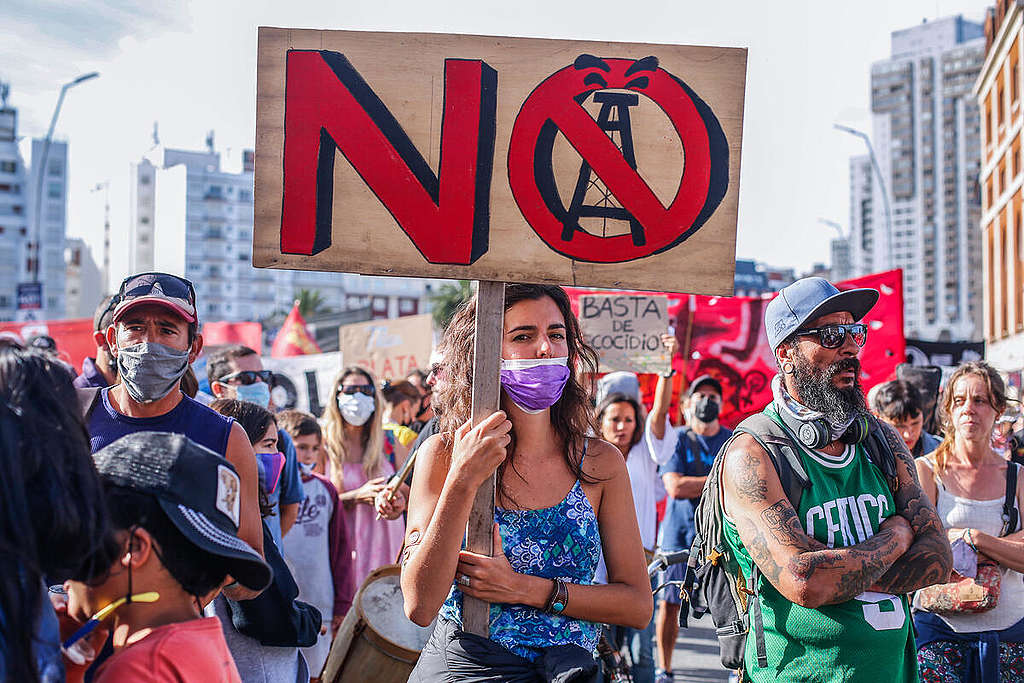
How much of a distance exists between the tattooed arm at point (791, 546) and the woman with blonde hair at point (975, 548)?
1.24 metres

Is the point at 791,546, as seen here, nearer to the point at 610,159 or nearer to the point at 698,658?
the point at 610,159

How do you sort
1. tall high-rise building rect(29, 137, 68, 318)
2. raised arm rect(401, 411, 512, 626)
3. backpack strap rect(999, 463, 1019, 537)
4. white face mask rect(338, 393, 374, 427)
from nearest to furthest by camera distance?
1. raised arm rect(401, 411, 512, 626)
2. backpack strap rect(999, 463, 1019, 537)
3. white face mask rect(338, 393, 374, 427)
4. tall high-rise building rect(29, 137, 68, 318)

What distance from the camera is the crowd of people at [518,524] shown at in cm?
192

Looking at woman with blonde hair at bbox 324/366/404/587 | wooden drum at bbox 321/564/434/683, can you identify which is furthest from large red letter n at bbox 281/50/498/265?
woman with blonde hair at bbox 324/366/404/587

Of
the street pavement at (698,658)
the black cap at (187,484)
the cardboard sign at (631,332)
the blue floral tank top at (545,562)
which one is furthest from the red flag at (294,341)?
the black cap at (187,484)

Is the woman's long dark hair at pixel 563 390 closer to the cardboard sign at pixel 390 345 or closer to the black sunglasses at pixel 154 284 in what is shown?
the black sunglasses at pixel 154 284

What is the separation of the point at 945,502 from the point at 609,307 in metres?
4.96

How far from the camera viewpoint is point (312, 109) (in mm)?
3131

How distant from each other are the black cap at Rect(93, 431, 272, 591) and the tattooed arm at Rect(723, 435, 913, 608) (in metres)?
1.67

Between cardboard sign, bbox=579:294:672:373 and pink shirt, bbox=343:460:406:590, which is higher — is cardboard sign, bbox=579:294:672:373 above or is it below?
above

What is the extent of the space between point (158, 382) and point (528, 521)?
1290mm

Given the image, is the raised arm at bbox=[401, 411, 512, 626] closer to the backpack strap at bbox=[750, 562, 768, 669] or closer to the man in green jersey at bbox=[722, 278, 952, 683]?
the man in green jersey at bbox=[722, 278, 952, 683]

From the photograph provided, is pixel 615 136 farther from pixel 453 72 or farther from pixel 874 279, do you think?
pixel 874 279

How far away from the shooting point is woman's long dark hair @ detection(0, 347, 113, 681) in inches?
69.0
